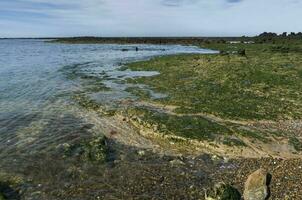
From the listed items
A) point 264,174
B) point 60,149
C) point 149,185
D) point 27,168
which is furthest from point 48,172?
point 264,174

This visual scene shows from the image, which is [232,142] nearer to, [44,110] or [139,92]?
[139,92]

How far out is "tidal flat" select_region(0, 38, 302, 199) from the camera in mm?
15377

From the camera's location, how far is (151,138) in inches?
840

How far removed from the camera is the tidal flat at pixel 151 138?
15.4m

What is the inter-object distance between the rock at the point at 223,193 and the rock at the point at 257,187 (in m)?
0.40

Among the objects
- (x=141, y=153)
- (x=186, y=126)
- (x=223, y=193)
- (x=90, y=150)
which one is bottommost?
(x=141, y=153)

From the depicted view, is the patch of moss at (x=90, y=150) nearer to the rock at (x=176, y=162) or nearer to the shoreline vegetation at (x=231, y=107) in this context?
the rock at (x=176, y=162)

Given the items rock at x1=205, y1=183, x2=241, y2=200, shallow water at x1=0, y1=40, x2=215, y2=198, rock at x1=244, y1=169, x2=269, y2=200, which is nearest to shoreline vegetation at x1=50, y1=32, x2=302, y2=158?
shallow water at x1=0, y1=40, x2=215, y2=198

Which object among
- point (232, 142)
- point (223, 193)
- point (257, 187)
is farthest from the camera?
point (232, 142)

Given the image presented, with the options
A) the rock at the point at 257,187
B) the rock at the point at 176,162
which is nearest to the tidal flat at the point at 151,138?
the rock at the point at 176,162

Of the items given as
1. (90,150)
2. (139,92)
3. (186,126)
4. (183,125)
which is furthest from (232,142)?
(139,92)

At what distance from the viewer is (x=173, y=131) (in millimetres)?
21750

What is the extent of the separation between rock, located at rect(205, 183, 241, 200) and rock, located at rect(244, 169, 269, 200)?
0.40 m

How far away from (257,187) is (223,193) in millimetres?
1395
